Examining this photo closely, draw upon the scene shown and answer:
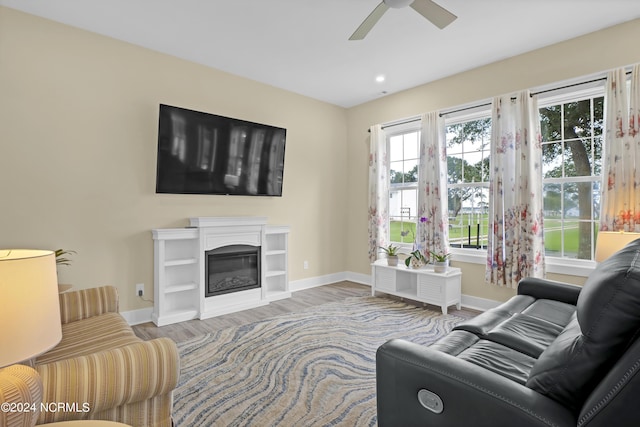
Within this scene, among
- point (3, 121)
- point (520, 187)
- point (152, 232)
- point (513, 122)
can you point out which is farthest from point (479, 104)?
point (3, 121)

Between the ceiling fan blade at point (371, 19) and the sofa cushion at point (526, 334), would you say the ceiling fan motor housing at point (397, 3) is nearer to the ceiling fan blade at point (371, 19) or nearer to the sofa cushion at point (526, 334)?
the ceiling fan blade at point (371, 19)

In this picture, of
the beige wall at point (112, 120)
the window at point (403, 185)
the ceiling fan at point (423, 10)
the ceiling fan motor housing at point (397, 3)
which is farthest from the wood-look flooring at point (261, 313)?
the ceiling fan motor housing at point (397, 3)

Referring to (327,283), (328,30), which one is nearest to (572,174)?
(328,30)

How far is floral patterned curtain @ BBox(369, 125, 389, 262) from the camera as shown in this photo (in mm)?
5102

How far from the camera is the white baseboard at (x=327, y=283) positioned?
3561mm

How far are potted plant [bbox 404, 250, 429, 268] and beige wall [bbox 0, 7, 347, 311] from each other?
2.23m

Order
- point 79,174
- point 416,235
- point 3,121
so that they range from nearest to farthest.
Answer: point 3,121
point 79,174
point 416,235

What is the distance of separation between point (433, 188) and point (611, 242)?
2.03 metres

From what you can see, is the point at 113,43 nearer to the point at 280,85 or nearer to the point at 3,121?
the point at 3,121

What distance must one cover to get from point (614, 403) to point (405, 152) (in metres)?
4.40

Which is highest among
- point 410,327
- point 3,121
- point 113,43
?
point 113,43

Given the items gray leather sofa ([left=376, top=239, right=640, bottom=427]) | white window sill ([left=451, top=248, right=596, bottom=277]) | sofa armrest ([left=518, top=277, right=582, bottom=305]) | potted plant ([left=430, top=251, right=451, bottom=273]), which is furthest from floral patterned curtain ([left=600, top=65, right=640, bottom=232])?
gray leather sofa ([left=376, top=239, right=640, bottom=427])

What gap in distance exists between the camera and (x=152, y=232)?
3598 mm

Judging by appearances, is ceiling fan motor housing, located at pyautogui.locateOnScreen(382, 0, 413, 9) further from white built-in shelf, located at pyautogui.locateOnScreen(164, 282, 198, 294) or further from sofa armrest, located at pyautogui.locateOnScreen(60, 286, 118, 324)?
white built-in shelf, located at pyautogui.locateOnScreen(164, 282, 198, 294)
